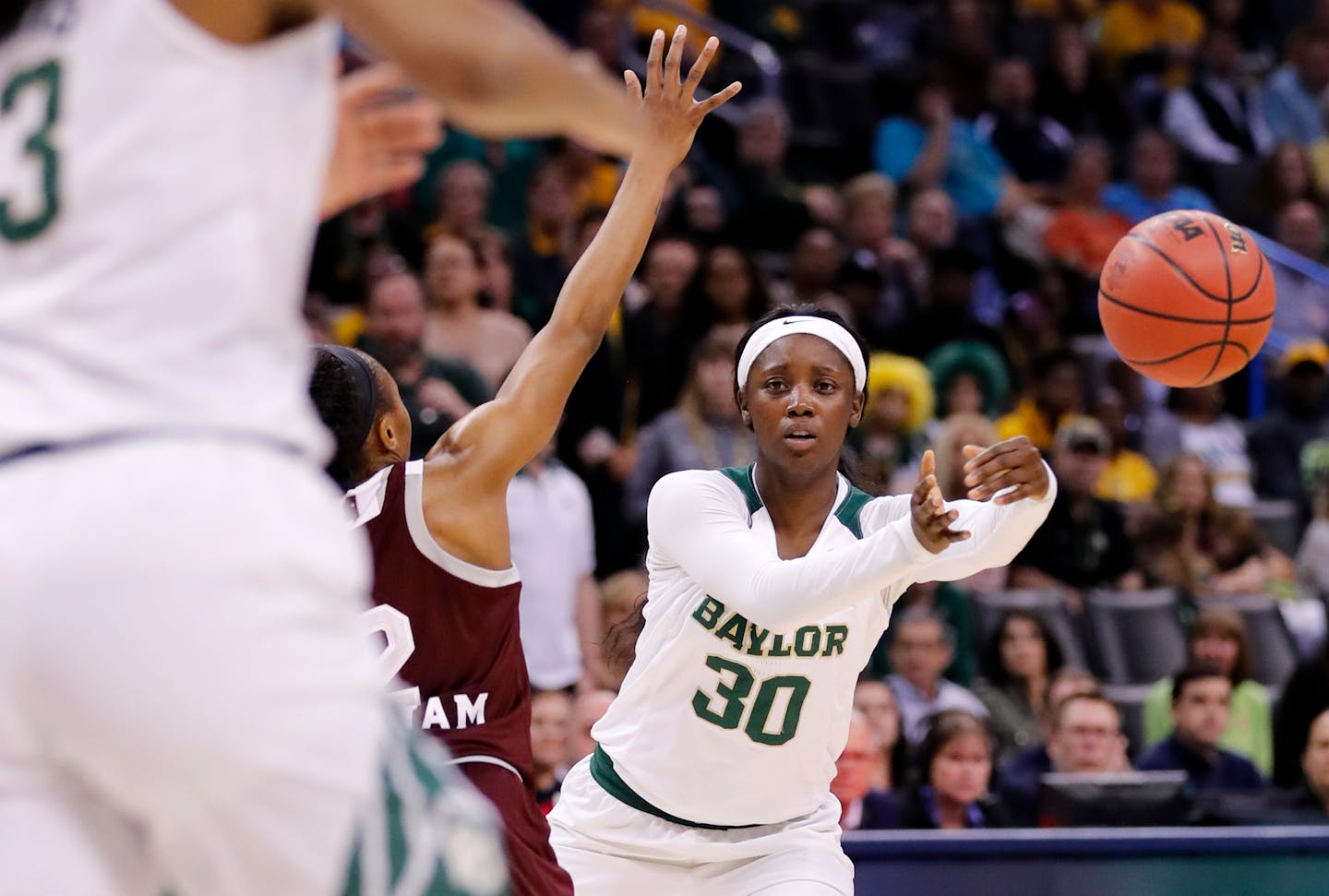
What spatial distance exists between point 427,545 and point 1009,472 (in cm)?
115

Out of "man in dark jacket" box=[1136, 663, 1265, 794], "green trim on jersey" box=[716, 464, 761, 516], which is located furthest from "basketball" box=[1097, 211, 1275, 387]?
"man in dark jacket" box=[1136, 663, 1265, 794]

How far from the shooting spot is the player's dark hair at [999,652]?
7453 millimetres

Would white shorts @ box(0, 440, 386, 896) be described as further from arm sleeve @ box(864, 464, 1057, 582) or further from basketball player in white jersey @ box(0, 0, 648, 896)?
arm sleeve @ box(864, 464, 1057, 582)

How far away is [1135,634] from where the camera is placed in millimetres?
8234

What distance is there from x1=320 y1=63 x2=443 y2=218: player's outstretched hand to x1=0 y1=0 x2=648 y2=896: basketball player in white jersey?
0.21 m

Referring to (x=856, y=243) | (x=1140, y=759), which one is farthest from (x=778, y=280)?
(x=1140, y=759)

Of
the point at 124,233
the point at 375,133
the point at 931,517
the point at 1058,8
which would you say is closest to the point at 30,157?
the point at 124,233

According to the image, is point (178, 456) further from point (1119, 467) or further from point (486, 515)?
point (1119, 467)

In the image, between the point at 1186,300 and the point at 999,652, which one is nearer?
the point at 1186,300

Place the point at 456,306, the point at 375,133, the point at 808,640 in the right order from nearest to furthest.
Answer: the point at 375,133, the point at 808,640, the point at 456,306

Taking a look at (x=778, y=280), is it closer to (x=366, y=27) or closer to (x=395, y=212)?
(x=395, y=212)

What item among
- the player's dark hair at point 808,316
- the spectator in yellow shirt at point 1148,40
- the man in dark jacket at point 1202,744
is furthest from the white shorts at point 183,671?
the spectator in yellow shirt at point 1148,40

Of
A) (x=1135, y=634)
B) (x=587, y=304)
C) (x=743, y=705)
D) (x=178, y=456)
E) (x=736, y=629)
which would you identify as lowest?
(x=1135, y=634)

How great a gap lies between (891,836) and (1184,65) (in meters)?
8.77
